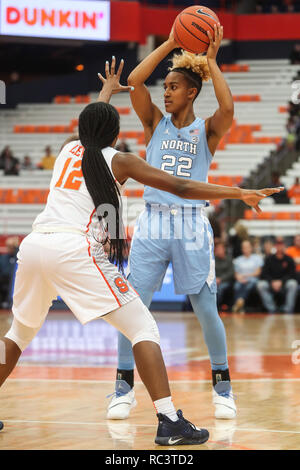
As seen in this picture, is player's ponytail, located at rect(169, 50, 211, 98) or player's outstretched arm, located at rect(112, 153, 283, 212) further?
player's ponytail, located at rect(169, 50, 211, 98)

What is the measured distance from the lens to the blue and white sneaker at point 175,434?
4102mm

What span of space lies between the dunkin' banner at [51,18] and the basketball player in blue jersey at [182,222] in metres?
16.3

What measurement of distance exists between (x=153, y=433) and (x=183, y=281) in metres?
1.10

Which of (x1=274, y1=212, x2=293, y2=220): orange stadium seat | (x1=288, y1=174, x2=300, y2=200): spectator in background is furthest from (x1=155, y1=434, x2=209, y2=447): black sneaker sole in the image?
(x1=288, y1=174, x2=300, y2=200): spectator in background

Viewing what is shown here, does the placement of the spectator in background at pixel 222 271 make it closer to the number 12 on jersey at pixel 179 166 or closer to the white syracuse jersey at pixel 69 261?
the number 12 on jersey at pixel 179 166

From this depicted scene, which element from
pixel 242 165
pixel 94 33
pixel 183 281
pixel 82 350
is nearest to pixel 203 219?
pixel 183 281

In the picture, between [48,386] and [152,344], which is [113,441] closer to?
[152,344]

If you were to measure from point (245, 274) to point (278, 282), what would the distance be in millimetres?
692

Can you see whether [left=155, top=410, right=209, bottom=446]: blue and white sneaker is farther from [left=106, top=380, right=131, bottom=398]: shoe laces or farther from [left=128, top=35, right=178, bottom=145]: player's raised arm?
[left=128, top=35, right=178, bottom=145]: player's raised arm

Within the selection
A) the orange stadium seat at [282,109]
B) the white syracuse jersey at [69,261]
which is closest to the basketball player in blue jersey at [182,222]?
the white syracuse jersey at [69,261]

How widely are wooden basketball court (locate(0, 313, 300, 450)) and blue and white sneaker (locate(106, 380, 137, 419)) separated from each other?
0.23 feet

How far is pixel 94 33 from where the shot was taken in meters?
21.1

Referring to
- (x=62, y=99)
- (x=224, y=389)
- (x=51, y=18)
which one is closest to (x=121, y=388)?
(x=224, y=389)

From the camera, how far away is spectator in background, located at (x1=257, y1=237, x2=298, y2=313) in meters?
13.5
